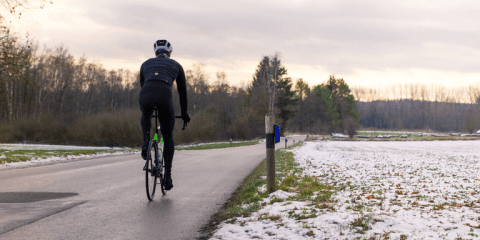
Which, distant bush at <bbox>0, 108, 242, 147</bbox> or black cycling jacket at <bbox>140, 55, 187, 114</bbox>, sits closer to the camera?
black cycling jacket at <bbox>140, 55, 187, 114</bbox>

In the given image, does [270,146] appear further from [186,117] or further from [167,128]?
[167,128]

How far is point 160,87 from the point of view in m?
4.54

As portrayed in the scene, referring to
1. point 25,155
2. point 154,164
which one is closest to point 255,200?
Result: point 154,164

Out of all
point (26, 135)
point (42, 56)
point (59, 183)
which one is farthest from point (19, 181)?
point (42, 56)

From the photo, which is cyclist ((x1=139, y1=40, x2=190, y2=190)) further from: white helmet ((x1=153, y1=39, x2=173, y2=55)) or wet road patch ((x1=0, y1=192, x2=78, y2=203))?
wet road patch ((x1=0, y1=192, x2=78, y2=203))

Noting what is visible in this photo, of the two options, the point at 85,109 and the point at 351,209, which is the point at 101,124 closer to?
the point at 85,109

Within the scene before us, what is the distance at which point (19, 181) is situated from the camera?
6.71 meters

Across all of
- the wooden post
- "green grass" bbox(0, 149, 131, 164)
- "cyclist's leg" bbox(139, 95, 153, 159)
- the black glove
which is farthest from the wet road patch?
"green grass" bbox(0, 149, 131, 164)

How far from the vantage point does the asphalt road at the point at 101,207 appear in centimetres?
353

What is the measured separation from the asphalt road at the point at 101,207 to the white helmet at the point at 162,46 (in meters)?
2.31

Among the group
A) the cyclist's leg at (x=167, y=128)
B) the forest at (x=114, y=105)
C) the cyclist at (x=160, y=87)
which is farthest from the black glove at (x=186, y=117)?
the forest at (x=114, y=105)

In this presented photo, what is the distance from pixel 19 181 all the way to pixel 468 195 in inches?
359

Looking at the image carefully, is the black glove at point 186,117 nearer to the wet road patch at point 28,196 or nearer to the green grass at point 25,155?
the wet road patch at point 28,196

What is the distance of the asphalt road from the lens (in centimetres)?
353
